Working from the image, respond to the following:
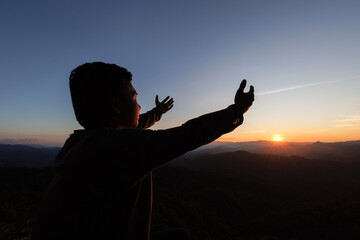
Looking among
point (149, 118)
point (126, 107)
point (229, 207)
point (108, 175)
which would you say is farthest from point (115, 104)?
point (229, 207)

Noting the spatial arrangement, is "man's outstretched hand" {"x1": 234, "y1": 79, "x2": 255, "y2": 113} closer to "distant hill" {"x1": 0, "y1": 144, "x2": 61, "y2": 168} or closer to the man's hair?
the man's hair

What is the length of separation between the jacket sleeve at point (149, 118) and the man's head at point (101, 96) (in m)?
0.97

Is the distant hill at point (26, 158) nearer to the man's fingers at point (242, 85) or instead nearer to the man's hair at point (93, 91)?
Result: the man's hair at point (93, 91)

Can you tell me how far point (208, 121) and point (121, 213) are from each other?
0.66m

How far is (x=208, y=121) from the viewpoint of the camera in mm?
973

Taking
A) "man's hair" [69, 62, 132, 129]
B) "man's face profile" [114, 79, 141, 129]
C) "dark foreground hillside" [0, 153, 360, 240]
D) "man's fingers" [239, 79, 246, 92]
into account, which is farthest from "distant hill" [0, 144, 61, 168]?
"man's fingers" [239, 79, 246, 92]

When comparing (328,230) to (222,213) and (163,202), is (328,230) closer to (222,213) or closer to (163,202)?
(222,213)

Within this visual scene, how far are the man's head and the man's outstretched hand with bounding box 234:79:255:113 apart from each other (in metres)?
0.70

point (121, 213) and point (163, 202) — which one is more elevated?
point (121, 213)

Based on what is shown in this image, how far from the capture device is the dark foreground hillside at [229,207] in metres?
11.4

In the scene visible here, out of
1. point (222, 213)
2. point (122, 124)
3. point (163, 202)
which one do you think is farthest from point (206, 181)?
point (122, 124)

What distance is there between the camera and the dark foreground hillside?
11438mm

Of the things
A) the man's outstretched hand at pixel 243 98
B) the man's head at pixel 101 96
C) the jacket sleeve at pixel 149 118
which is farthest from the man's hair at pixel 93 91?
the jacket sleeve at pixel 149 118

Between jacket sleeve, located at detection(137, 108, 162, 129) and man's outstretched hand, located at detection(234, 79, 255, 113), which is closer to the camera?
man's outstretched hand, located at detection(234, 79, 255, 113)
